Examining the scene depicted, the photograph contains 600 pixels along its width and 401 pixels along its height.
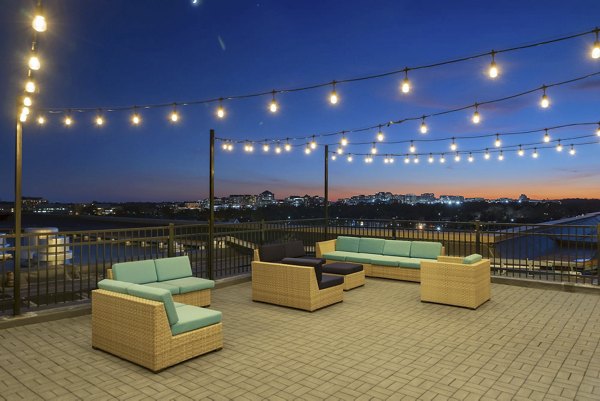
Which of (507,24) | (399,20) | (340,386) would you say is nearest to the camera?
(340,386)

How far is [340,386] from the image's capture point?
3.55 meters

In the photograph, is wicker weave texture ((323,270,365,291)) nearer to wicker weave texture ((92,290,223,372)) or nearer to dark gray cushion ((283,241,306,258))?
dark gray cushion ((283,241,306,258))

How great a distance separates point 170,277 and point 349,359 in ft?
10.8

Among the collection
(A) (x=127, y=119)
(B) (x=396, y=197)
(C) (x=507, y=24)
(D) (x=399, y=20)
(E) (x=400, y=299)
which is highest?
(D) (x=399, y=20)

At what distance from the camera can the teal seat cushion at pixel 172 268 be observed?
6.18 m

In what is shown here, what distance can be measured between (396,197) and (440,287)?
50.6 ft

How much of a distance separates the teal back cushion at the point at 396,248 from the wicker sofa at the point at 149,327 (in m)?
5.33

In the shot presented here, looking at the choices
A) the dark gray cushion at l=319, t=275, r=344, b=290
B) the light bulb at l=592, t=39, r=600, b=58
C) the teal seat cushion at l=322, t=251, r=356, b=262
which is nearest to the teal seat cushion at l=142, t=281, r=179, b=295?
the dark gray cushion at l=319, t=275, r=344, b=290

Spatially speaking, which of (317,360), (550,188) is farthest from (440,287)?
(550,188)

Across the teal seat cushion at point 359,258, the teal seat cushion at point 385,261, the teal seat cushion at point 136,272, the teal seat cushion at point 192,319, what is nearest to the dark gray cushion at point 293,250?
the teal seat cushion at point 359,258

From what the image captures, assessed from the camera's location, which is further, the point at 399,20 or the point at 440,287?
the point at 399,20

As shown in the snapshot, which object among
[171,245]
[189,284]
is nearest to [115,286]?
[189,284]

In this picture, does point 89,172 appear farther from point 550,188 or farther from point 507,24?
point 507,24

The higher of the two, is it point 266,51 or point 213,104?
point 266,51
